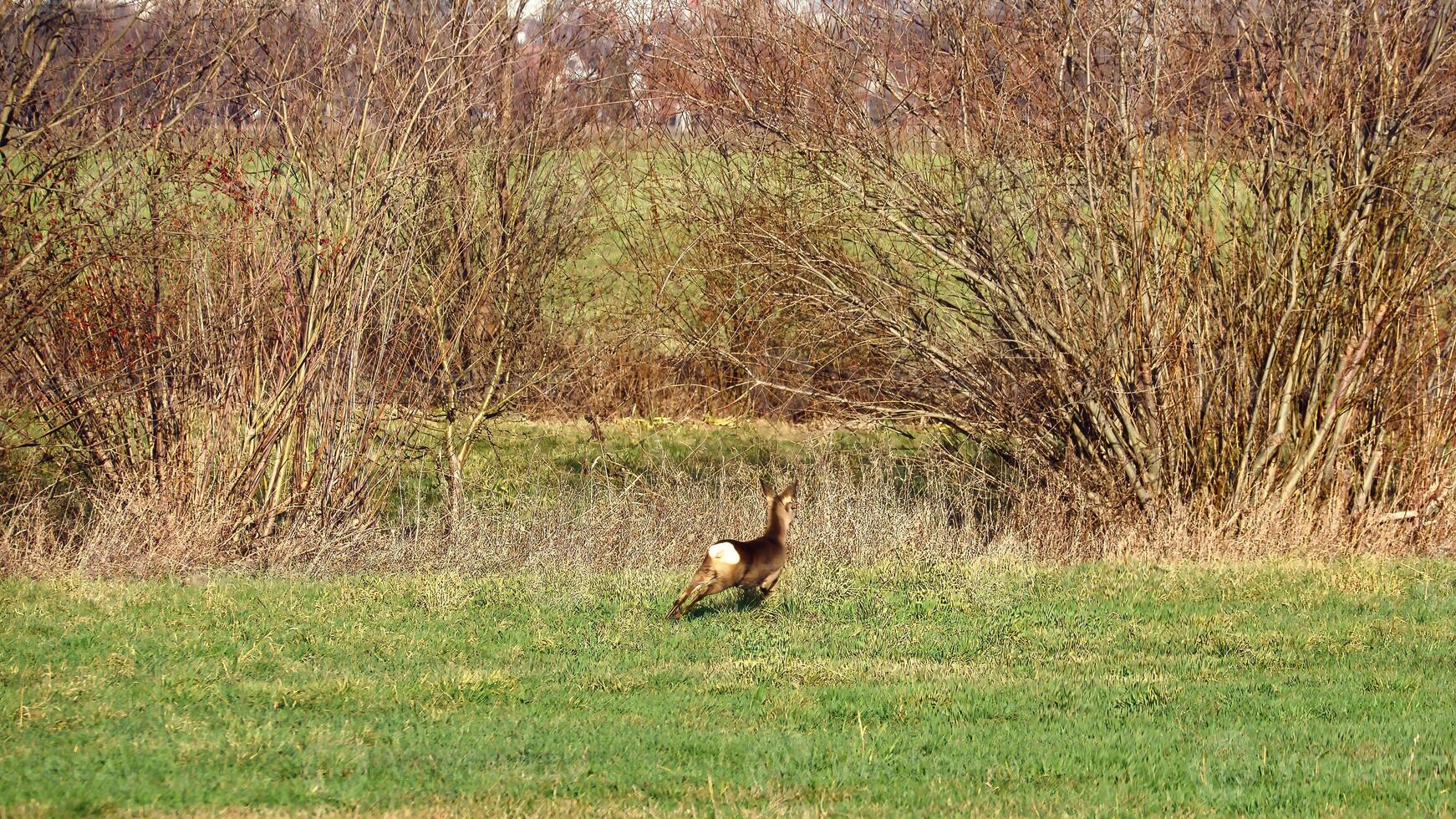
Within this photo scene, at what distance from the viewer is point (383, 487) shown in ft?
41.9

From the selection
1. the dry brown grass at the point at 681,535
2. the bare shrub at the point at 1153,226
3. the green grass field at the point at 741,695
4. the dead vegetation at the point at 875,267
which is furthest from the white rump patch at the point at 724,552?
the bare shrub at the point at 1153,226

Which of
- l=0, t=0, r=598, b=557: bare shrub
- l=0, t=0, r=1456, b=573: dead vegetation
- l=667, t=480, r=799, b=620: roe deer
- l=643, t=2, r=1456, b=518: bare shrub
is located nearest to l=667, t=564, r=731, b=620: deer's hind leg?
l=667, t=480, r=799, b=620: roe deer

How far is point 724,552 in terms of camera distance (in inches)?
324

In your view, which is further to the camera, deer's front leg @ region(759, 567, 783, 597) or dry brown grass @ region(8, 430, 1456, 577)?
dry brown grass @ region(8, 430, 1456, 577)

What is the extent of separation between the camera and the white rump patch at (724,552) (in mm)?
8219

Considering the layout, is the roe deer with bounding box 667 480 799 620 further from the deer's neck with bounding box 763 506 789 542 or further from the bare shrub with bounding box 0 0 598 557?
the bare shrub with bounding box 0 0 598 557

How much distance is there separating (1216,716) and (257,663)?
434 cm

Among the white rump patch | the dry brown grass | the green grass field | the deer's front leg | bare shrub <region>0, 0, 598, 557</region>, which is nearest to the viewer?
the green grass field

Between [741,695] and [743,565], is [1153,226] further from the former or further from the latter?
[741,695]

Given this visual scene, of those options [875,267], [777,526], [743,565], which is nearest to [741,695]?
[743,565]

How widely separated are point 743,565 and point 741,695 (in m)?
1.69

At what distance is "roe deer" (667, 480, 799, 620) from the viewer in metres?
8.26

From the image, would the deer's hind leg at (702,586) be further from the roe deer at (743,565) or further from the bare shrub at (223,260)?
the bare shrub at (223,260)

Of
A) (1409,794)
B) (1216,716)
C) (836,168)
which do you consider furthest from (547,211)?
(1409,794)
